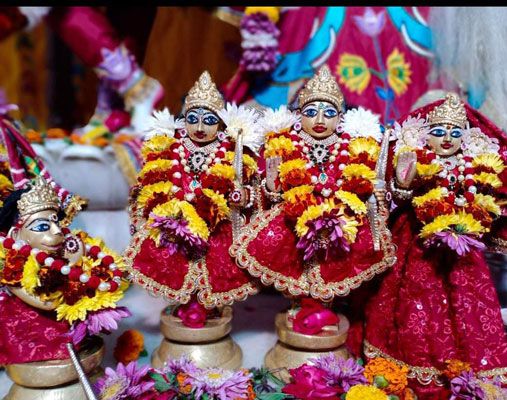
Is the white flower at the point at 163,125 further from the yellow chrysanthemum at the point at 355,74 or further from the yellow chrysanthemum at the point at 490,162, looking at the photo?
the yellow chrysanthemum at the point at 355,74

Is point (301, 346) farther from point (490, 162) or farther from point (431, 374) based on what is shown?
point (490, 162)

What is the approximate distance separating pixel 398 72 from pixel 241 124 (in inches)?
71.6

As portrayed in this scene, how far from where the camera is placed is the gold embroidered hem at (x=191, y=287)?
82.3 inches

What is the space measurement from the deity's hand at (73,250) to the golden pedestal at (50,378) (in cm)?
32

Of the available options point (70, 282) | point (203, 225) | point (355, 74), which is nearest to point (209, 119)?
point (203, 225)

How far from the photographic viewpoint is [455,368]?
1864mm

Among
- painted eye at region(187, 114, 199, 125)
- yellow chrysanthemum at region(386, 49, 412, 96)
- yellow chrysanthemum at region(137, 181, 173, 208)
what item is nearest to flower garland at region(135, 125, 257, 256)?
yellow chrysanthemum at region(137, 181, 173, 208)

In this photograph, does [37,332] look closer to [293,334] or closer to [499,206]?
[293,334]

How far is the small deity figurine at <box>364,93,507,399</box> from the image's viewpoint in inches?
75.8

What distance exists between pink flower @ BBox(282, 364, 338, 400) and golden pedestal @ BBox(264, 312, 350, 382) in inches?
5.4

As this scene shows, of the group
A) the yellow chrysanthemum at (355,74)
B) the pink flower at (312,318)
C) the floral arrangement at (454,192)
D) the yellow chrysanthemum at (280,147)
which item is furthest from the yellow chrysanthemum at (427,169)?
the yellow chrysanthemum at (355,74)

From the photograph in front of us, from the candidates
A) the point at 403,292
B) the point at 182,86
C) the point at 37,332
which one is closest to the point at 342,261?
the point at 403,292

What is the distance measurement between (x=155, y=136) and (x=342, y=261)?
930 mm

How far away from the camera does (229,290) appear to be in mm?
2133
